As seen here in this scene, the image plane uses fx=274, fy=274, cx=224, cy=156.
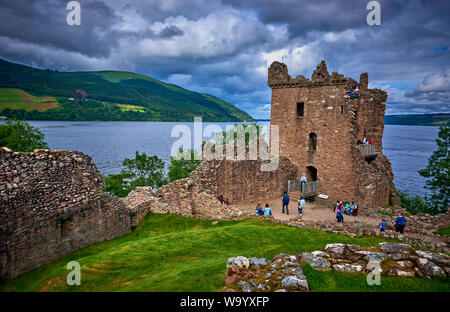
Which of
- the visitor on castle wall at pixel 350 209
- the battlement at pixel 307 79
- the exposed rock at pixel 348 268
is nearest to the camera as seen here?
the exposed rock at pixel 348 268

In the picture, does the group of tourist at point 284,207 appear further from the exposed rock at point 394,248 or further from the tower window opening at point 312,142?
the exposed rock at point 394,248

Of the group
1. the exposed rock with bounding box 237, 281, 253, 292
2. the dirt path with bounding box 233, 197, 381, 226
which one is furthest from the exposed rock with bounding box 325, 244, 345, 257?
the dirt path with bounding box 233, 197, 381, 226

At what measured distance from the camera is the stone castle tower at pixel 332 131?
2397cm

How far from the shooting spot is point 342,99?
79.1ft

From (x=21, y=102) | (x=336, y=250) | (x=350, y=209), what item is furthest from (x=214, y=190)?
Answer: (x=21, y=102)

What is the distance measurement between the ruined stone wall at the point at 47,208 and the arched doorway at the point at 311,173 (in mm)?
19094

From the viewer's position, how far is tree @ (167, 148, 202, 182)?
45219 millimetres

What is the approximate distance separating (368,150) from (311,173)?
227 inches

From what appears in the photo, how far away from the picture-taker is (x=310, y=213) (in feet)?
74.4

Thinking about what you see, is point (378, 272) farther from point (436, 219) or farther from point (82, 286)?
point (436, 219)

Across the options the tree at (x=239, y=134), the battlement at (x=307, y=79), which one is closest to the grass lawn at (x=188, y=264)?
the battlement at (x=307, y=79)

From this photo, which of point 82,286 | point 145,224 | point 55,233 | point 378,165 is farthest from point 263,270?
point 378,165

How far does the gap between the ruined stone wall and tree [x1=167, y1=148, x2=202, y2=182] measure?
30.2m
